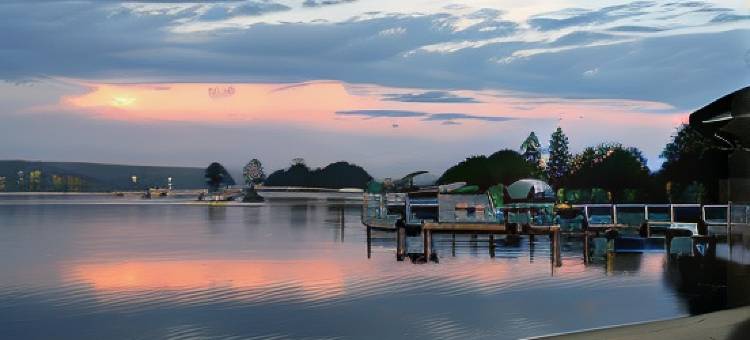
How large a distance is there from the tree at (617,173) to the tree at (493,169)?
11840 mm

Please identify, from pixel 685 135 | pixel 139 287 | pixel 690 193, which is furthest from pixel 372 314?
pixel 685 135

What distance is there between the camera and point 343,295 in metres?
20.4

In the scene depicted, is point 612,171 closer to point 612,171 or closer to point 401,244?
point 612,171

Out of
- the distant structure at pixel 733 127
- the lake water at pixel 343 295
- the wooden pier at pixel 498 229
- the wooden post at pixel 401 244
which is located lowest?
the lake water at pixel 343 295

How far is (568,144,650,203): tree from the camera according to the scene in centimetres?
7962

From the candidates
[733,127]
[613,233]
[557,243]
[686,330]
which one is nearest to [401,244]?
[557,243]

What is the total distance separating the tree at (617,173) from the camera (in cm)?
7962

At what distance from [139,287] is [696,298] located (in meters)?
12.1

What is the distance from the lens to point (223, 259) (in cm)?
3328

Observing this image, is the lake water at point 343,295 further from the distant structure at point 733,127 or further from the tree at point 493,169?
the tree at point 493,169

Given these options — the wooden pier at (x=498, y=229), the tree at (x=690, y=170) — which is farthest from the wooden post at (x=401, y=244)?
the tree at (x=690, y=170)

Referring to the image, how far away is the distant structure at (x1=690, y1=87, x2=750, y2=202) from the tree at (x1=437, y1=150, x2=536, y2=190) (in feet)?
279

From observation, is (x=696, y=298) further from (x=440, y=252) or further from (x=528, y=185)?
(x=528, y=185)

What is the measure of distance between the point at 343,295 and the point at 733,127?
34.1 feet
